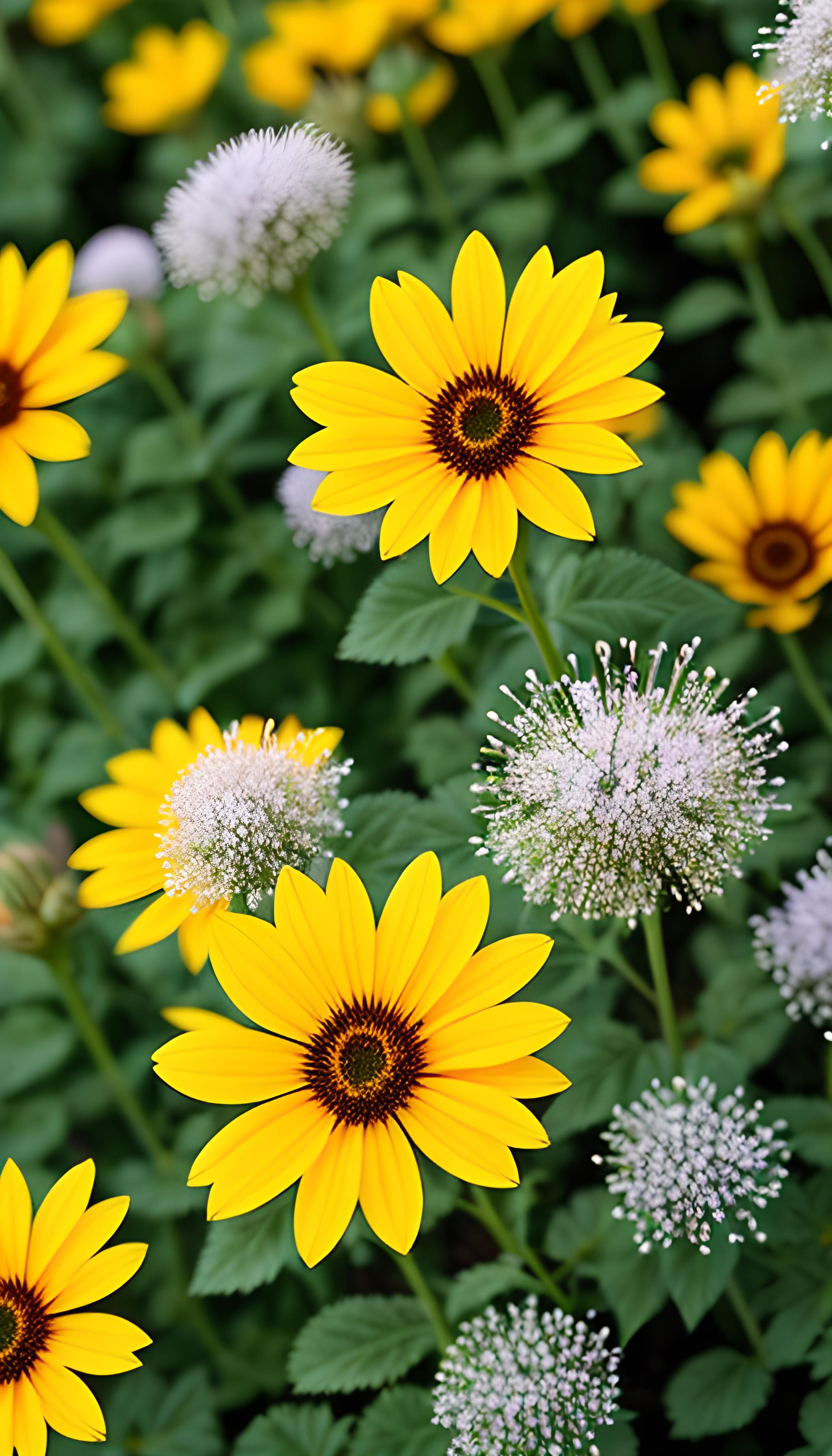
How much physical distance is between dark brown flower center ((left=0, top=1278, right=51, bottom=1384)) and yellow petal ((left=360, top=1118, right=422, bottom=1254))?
11.9 inches

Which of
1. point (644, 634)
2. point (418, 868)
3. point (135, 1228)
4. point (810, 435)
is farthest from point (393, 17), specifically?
point (135, 1228)

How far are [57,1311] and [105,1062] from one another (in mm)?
516

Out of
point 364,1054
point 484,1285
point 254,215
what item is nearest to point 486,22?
point 254,215

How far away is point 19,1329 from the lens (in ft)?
3.34

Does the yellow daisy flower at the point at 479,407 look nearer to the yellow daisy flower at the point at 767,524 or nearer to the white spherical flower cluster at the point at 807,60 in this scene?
the white spherical flower cluster at the point at 807,60

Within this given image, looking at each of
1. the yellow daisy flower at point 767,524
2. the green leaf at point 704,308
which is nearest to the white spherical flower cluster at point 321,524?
the yellow daisy flower at point 767,524

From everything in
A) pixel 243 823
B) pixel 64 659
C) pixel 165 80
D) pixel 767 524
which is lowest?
pixel 243 823

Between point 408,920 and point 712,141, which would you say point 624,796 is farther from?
point 712,141

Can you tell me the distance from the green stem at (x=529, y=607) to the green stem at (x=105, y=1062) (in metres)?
0.68

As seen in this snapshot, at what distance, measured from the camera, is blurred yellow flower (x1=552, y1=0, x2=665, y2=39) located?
2094 millimetres

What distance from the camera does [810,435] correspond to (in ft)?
4.80

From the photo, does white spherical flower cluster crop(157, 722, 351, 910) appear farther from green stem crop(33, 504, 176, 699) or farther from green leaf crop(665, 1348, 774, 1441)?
green leaf crop(665, 1348, 774, 1441)

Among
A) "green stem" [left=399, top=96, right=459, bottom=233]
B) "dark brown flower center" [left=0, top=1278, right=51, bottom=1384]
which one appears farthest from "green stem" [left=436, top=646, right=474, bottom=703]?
"green stem" [left=399, top=96, right=459, bottom=233]

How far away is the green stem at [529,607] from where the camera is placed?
105 centimetres
